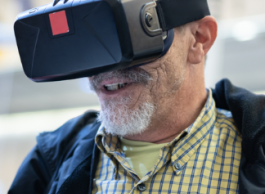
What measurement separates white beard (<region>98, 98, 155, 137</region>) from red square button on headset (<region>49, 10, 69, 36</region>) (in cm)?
28

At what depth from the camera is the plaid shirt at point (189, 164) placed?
78 cm

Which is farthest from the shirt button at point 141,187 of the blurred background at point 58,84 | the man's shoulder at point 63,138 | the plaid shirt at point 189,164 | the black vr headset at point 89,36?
the blurred background at point 58,84

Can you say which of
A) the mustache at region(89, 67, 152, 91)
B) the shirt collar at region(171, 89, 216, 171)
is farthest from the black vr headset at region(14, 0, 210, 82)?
the shirt collar at region(171, 89, 216, 171)

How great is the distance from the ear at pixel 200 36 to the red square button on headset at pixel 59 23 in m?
0.42

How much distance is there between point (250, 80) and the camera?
1.72 metres

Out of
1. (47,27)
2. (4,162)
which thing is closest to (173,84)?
(47,27)

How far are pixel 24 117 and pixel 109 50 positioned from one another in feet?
6.88

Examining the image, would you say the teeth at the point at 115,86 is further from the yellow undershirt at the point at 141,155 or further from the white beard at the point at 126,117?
the yellow undershirt at the point at 141,155

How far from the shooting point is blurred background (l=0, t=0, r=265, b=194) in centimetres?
171

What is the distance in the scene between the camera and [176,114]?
0.88 meters

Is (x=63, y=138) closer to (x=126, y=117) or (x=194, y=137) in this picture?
(x=126, y=117)

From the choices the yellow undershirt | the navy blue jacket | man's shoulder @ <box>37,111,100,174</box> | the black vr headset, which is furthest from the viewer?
man's shoulder @ <box>37,111,100,174</box>

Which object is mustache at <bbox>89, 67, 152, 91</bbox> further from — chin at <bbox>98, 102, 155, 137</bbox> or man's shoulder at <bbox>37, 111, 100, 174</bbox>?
man's shoulder at <bbox>37, 111, 100, 174</bbox>

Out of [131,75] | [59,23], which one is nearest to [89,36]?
[59,23]
